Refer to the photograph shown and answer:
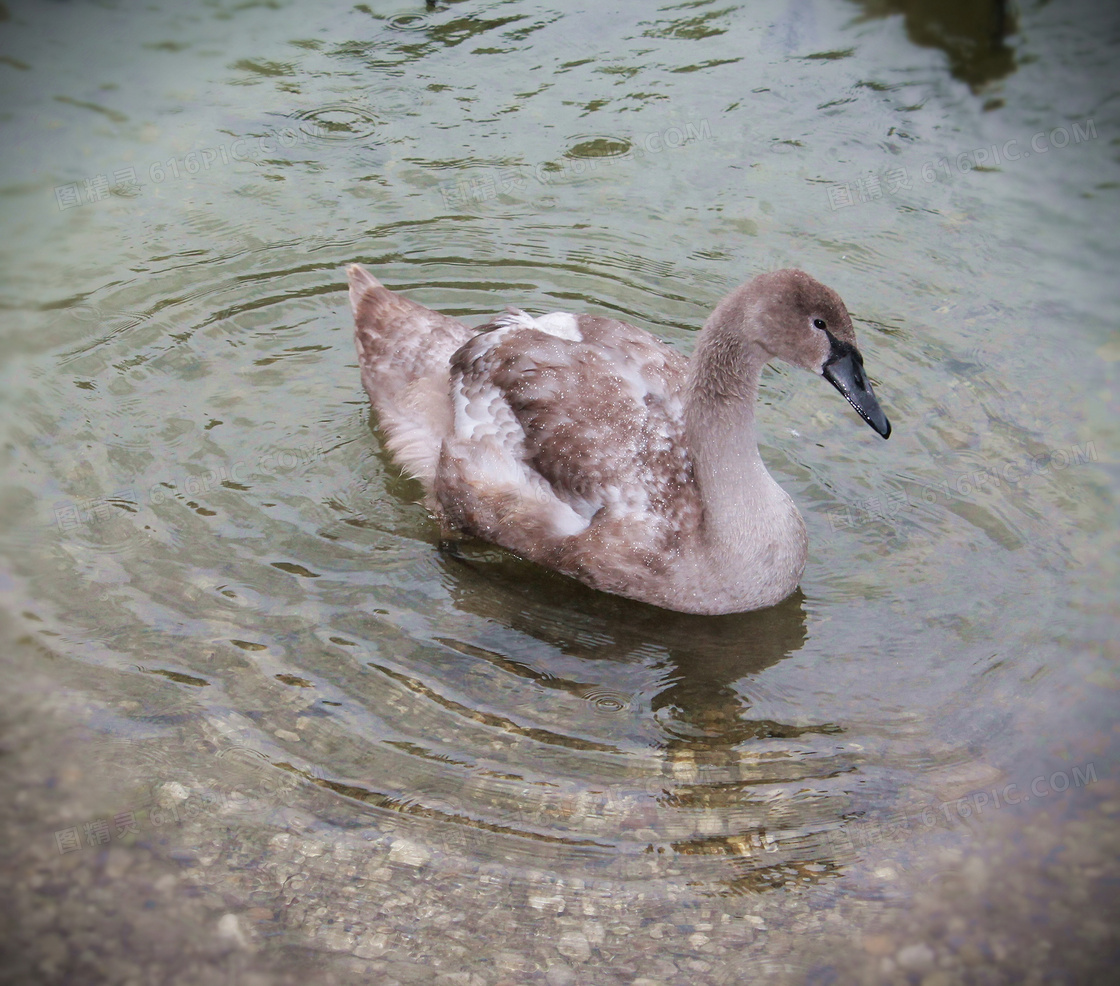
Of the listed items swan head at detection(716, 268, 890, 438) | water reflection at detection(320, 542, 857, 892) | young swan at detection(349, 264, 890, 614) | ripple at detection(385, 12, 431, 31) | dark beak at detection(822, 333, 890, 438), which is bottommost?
water reflection at detection(320, 542, 857, 892)

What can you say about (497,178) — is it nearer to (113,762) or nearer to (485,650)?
(485,650)

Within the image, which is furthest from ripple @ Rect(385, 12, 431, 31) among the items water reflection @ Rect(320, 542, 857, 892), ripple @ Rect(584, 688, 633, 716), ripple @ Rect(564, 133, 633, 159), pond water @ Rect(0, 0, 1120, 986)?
ripple @ Rect(584, 688, 633, 716)

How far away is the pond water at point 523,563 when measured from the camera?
14.4 ft

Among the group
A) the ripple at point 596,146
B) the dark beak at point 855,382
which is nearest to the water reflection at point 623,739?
the dark beak at point 855,382

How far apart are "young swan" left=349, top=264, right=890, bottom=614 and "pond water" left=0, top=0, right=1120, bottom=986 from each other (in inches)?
10.9

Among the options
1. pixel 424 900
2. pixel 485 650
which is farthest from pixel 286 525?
pixel 424 900

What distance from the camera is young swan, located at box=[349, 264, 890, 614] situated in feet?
17.4

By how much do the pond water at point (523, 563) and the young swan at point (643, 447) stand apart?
28 cm

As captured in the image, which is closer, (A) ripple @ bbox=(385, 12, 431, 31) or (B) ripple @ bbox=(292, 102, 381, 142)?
(B) ripple @ bbox=(292, 102, 381, 142)

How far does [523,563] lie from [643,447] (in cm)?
95

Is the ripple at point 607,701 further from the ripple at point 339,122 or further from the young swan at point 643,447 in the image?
the ripple at point 339,122

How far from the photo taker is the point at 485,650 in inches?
214

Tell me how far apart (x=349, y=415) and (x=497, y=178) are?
8.59ft

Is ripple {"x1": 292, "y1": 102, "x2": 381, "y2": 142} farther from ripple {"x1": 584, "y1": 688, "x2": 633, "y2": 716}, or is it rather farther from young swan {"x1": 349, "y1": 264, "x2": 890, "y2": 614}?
ripple {"x1": 584, "y1": 688, "x2": 633, "y2": 716}
